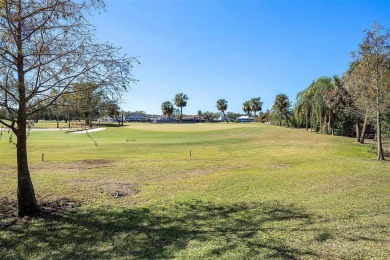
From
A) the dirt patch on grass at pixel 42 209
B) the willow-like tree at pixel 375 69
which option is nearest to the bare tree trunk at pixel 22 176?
the dirt patch on grass at pixel 42 209

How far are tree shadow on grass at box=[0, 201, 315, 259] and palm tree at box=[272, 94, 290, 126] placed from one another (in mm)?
71874

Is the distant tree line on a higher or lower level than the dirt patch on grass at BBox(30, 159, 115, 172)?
higher

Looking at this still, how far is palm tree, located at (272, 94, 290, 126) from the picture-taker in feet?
253

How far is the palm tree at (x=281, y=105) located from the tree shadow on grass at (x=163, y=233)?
71874mm

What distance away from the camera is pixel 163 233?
6.86m

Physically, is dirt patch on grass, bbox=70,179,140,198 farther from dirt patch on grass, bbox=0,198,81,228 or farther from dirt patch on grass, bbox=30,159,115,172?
dirt patch on grass, bbox=30,159,115,172

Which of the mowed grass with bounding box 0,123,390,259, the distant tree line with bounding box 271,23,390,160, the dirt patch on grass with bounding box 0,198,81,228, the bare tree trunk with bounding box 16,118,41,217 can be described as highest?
the distant tree line with bounding box 271,23,390,160

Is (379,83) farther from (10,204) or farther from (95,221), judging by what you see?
(10,204)

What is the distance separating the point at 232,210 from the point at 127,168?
9.10 metres

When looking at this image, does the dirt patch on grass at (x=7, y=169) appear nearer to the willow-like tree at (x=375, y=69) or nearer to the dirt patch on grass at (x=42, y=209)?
the dirt patch on grass at (x=42, y=209)

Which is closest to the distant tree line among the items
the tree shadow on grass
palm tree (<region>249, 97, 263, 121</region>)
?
the tree shadow on grass

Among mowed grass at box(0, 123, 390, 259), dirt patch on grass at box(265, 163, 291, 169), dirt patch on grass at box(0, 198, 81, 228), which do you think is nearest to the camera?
mowed grass at box(0, 123, 390, 259)

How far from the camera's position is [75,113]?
9.09m

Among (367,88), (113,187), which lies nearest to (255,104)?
(367,88)
